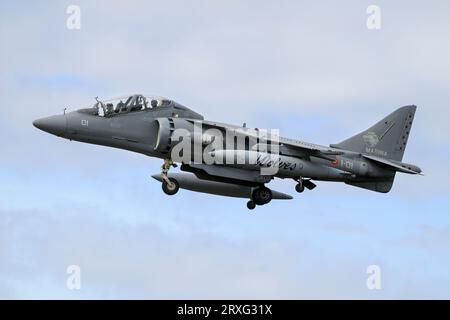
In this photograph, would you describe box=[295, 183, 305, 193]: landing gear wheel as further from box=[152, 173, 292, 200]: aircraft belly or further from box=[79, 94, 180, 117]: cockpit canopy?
box=[79, 94, 180, 117]: cockpit canopy

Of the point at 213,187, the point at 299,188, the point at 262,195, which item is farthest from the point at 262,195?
the point at 213,187

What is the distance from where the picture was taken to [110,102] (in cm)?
3766

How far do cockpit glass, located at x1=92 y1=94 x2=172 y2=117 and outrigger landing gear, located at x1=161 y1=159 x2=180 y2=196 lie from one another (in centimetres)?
177

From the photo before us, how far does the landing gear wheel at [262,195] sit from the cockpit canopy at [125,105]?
13.0 feet

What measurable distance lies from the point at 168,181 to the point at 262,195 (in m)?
3.13

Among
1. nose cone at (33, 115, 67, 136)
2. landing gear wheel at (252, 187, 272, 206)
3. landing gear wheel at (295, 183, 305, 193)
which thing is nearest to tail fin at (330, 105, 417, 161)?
landing gear wheel at (295, 183, 305, 193)

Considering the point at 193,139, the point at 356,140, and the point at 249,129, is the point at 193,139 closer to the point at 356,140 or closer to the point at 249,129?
the point at 249,129

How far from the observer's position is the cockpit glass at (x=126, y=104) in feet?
123

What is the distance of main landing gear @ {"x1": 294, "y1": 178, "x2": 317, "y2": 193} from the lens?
39.4 m

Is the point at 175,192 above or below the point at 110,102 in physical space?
below

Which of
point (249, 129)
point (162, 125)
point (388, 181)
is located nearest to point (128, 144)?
point (162, 125)

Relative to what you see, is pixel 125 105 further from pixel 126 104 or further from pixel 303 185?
pixel 303 185

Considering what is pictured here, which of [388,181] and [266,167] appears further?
[388,181]

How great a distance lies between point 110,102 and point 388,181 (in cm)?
967
